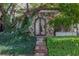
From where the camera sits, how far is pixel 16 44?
2.89m

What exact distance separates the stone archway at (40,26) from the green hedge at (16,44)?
3.8 inches

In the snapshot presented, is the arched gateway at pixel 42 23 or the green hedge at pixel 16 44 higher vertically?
the arched gateway at pixel 42 23

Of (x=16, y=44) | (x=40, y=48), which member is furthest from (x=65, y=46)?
(x=16, y=44)

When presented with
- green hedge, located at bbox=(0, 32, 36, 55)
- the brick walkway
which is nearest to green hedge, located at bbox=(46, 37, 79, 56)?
the brick walkway

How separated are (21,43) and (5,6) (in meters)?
0.55

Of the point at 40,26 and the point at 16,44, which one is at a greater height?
the point at 40,26

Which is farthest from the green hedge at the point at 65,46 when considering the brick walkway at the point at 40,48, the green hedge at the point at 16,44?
the green hedge at the point at 16,44

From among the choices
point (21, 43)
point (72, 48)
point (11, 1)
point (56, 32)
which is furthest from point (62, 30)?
point (11, 1)

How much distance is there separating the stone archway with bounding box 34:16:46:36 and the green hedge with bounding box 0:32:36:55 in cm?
10

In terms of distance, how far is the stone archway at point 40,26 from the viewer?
2857 millimetres

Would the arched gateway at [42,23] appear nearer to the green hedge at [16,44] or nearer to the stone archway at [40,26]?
the stone archway at [40,26]

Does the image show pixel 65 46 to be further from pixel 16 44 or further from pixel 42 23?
pixel 16 44

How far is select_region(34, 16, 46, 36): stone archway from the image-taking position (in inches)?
112

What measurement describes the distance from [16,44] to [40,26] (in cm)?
40
